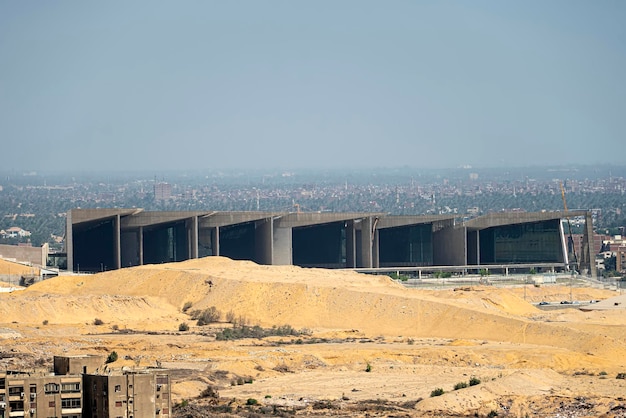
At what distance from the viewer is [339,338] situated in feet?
239

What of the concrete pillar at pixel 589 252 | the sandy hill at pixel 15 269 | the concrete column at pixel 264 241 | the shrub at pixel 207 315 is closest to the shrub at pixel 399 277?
the concrete column at pixel 264 241

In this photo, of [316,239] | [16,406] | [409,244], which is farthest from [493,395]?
[409,244]

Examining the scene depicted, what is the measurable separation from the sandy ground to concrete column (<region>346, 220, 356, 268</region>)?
43.5 ft

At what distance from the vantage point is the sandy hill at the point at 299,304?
241 ft

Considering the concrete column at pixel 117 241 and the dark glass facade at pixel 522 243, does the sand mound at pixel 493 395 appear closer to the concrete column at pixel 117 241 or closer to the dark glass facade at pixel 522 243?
the concrete column at pixel 117 241

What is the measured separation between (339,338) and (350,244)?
32.7 meters

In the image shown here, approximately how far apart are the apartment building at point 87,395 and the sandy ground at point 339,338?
11.0 meters

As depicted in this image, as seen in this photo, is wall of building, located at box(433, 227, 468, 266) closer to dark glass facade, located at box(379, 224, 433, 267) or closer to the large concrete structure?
the large concrete structure

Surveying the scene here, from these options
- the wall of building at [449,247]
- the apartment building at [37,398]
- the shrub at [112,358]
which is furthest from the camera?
the wall of building at [449,247]

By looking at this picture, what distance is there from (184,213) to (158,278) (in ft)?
46.7

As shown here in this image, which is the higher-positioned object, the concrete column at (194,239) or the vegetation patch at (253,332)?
the concrete column at (194,239)

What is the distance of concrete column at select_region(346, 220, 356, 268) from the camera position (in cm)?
10481

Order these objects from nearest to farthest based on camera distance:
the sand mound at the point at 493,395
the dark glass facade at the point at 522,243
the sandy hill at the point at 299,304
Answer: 1. the sand mound at the point at 493,395
2. the sandy hill at the point at 299,304
3. the dark glass facade at the point at 522,243

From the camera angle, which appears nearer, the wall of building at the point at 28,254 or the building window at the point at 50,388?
the building window at the point at 50,388
